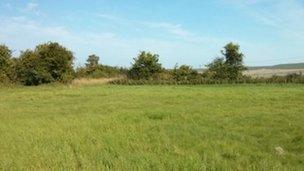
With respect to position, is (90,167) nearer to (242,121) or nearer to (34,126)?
(34,126)

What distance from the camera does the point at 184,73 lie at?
51.4 m

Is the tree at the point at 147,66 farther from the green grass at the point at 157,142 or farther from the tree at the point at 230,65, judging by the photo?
the green grass at the point at 157,142

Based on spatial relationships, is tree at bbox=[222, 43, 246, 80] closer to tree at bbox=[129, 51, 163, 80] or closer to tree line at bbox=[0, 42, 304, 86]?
tree line at bbox=[0, 42, 304, 86]

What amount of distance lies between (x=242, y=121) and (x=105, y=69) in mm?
48330

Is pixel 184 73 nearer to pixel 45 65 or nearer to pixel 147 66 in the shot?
pixel 147 66

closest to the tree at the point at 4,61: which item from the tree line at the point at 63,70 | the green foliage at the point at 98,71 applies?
the tree line at the point at 63,70

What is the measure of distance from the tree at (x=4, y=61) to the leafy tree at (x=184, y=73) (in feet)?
54.3

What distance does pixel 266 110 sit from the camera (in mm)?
16547

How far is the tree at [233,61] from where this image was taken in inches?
1870

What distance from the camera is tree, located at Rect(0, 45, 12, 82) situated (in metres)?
46.3

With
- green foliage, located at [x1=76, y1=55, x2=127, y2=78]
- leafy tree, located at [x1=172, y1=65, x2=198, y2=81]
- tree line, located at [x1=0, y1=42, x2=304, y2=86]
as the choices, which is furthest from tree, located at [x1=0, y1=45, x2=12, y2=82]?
leafy tree, located at [x1=172, y1=65, x2=198, y2=81]

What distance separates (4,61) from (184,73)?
17875 mm

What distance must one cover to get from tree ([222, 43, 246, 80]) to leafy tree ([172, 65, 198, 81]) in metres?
4.01

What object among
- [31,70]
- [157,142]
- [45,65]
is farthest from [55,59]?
[157,142]
